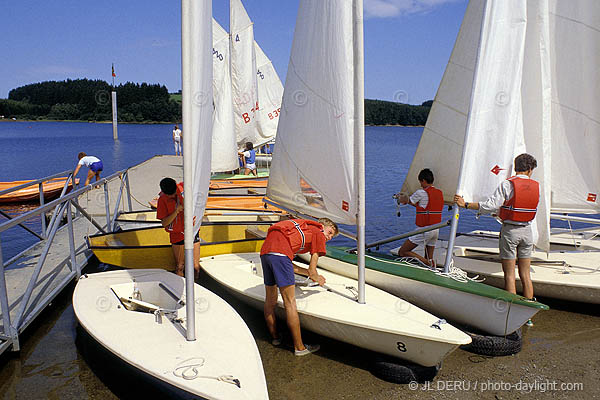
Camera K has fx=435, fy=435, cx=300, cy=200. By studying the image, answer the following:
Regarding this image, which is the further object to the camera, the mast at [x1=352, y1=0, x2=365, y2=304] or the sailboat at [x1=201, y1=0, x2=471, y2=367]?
the mast at [x1=352, y1=0, x2=365, y2=304]

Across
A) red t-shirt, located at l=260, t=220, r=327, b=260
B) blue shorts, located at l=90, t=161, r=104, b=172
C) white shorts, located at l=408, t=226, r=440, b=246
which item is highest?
blue shorts, located at l=90, t=161, r=104, b=172

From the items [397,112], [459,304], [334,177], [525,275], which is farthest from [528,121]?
[397,112]

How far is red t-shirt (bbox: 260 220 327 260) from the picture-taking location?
14.9 feet

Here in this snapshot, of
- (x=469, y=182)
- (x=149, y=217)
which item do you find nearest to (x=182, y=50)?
(x=469, y=182)

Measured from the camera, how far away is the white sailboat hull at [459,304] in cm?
477

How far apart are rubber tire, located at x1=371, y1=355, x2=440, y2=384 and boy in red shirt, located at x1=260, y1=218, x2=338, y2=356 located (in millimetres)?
850

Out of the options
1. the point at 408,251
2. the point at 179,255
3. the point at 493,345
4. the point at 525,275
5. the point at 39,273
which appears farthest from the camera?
the point at 408,251

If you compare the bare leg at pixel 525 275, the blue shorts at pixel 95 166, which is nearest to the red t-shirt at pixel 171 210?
the bare leg at pixel 525 275

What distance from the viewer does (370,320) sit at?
445 centimetres

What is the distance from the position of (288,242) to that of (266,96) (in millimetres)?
15223

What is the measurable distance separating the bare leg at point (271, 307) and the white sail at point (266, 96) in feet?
45.0

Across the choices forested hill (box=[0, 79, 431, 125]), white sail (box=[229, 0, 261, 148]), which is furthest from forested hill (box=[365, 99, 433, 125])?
white sail (box=[229, 0, 261, 148])

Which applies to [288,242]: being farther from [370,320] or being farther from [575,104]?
[575,104]

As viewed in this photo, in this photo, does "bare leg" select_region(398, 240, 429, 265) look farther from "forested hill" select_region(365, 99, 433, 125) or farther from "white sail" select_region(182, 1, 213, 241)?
"forested hill" select_region(365, 99, 433, 125)
